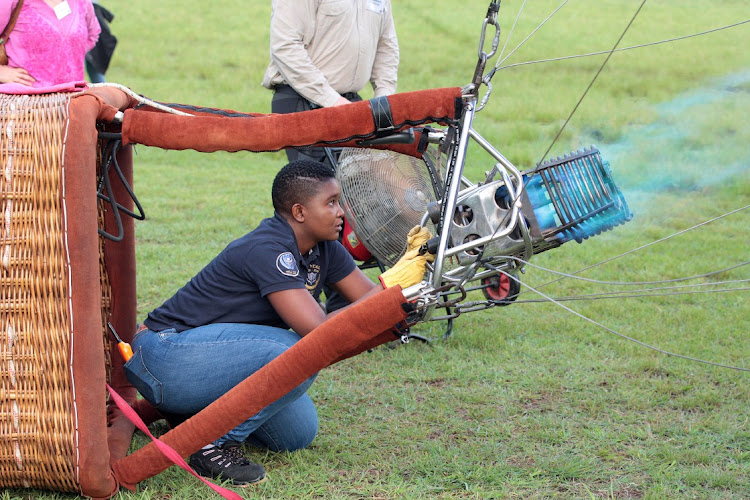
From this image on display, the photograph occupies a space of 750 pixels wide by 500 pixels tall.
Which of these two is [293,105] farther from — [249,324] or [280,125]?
[280,125]

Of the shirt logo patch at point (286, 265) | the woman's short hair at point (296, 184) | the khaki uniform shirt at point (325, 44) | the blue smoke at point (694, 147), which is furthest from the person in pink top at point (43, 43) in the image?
the blue smoke at point (694, 147)

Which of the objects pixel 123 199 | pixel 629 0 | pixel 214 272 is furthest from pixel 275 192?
pixel 629 0

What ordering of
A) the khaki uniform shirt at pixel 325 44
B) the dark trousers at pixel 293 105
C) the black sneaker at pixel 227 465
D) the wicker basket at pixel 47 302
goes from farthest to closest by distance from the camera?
the dark trousers at pixel 293 105 → the khaki uniform shirt at pixel 325 44 → the black sneaker at pixel 227 465 → the wicker basket at pixel 47 302

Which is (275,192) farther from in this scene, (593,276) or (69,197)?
(593,276)

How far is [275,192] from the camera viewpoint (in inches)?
127

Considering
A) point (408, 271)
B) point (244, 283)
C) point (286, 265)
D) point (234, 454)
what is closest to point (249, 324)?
point (244, 283)

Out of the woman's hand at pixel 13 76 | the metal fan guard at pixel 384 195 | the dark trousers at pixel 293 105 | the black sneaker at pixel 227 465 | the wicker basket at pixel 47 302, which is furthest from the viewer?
the dark trousers at pixel 293 105

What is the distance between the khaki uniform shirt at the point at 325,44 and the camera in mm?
4434

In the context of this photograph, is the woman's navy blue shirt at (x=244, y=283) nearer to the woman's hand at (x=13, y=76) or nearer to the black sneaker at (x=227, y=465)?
the black sneaker at (x=227, y=465)

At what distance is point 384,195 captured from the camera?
13.5 ft

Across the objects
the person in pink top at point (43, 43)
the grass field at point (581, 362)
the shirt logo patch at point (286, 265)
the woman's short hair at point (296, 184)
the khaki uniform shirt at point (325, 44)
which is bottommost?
the grass field at point (581, 362)

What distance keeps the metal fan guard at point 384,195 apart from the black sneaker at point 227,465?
1.49 m

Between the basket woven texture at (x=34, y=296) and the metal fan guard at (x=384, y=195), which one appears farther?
the metal fan guard at (x=384, y=195)

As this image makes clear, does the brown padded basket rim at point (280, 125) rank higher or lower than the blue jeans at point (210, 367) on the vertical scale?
higher
